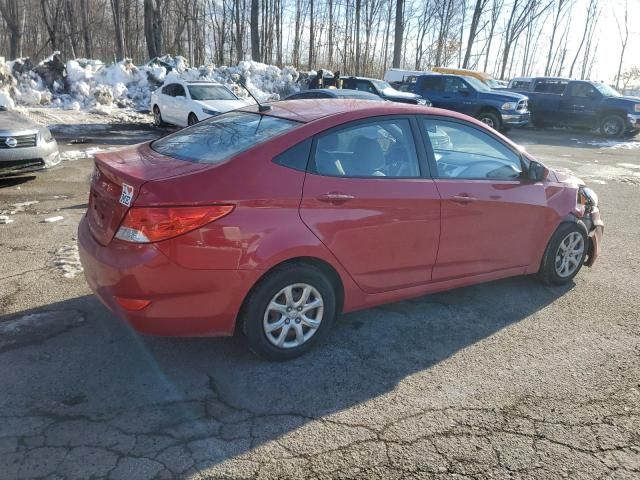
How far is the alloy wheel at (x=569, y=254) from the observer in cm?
479

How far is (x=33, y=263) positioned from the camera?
489 centimetres

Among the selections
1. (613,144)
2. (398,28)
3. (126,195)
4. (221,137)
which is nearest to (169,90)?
(221,137)

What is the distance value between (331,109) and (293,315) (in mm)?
1493

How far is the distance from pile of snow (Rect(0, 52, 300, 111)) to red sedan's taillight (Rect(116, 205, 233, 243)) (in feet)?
57.3

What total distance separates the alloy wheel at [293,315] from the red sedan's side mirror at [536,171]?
2195 mm

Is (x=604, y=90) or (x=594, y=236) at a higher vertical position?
(x=604, y=90)

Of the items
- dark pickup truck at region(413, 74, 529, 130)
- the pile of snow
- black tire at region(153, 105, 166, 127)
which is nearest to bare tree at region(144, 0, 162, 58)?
the pile of snow

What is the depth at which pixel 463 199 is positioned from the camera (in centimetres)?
395

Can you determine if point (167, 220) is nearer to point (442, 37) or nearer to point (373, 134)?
point (373, 134)

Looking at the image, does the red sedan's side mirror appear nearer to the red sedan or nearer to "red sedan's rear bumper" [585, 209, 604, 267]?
the red sedan

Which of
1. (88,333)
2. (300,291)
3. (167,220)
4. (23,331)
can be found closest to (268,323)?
(300,291)

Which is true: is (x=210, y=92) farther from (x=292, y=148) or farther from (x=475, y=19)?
(x=475, y=19)

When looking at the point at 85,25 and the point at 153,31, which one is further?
the point at 85,25

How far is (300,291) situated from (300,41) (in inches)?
1650
